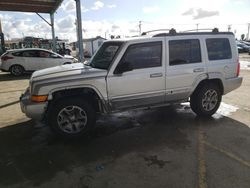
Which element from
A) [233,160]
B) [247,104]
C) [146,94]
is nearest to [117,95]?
[146,94]

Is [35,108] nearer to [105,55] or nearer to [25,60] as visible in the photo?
[105,55]

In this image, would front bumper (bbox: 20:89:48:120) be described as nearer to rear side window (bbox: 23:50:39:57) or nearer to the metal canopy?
rear side window (bbox: 23:50:39:57)

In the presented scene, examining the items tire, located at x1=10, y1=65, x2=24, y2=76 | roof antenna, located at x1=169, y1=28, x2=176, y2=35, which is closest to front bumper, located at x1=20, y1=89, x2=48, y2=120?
roof antenna, located at x1=169, y1=28, x2=176, y2=35

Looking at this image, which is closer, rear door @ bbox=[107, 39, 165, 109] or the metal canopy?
rear door @ bbox=[107, 39, 165, 109]

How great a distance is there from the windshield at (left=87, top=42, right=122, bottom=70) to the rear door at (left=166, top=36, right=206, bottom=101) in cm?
114

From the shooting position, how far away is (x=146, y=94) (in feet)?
16.4

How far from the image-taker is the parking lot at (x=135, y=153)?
10.8 feet

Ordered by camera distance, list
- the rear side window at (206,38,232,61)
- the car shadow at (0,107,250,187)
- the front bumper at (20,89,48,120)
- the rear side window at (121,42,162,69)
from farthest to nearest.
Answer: the rear side window at (206,38,232,61) → the rear side window at (121,42,162,69) → the front bumper at (20,89,48,120) → the car shadow at (0,107,250,187)

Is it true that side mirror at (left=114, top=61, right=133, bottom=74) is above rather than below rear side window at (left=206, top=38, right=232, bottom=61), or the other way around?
below

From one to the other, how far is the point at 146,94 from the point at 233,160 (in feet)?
→ 6.77

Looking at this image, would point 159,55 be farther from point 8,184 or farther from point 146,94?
point 8,184

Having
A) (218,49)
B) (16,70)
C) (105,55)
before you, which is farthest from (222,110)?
(16,70)

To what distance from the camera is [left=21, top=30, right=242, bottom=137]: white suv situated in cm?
448

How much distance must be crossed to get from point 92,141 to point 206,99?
9.63 ft
